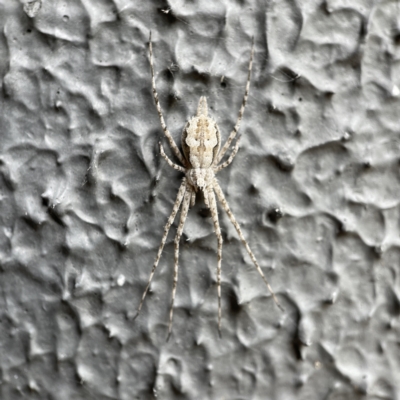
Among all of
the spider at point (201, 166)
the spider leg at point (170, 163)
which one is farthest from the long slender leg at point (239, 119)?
the spider leg at point (170, 163)

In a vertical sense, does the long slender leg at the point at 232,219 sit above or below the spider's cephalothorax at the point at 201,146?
below

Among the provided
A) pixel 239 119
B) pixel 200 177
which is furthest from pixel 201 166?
pixel 239 119

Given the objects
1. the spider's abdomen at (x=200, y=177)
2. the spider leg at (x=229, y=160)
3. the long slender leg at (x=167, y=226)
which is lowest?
the long slender leg at (x=167, y=226)

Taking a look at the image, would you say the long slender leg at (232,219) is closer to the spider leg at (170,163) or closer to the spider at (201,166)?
the spider at (201,166)

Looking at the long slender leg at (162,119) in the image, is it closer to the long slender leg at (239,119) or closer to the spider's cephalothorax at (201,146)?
the spider's cephalothorax at (201,146)

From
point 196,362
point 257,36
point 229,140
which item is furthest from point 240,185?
point 196,362

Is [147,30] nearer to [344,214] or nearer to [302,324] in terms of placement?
[344,214]

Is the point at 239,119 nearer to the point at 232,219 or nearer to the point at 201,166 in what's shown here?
the point at 201,166
